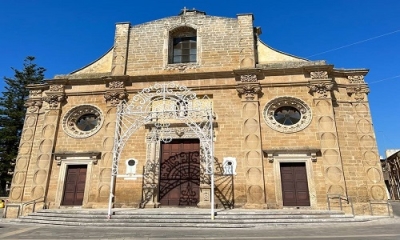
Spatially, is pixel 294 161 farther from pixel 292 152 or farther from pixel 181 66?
pixel 181 66

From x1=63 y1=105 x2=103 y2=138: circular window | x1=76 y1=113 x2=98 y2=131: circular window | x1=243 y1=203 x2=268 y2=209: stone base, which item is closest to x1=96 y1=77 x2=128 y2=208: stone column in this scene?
x1=63 y1=105 x2=103 y2=138: circular window

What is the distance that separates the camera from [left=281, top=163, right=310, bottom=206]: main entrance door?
1077 centimetres

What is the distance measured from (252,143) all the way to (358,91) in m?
5.37

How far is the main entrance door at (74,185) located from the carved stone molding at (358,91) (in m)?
12.6

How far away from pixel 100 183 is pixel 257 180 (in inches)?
262

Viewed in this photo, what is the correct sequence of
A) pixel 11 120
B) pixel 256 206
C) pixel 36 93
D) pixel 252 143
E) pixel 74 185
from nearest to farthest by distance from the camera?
pixel 256 206 → pixel 252 143 → pixel 74 185 → pixel 36 93 → pixel 11 120

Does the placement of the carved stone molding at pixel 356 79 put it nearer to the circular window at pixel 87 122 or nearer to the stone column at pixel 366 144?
the stone column at pixel 366 144

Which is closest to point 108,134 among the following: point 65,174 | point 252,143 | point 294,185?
point 65,174

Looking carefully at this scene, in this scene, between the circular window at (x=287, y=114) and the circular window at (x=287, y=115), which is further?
the circular window at (x=287, y=115)

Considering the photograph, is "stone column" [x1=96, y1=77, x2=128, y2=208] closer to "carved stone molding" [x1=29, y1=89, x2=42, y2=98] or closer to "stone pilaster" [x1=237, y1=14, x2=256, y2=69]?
"carved stone molding" [x1=29, y1=89, x2=42, y2=98]

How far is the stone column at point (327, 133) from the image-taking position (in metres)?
10.4

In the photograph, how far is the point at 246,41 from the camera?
42.9ft

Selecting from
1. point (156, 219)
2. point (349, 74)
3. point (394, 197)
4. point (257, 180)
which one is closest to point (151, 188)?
point (156, 219)

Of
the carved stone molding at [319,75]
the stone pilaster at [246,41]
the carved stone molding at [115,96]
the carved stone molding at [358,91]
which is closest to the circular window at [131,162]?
the carved stone molding at [115,96]
